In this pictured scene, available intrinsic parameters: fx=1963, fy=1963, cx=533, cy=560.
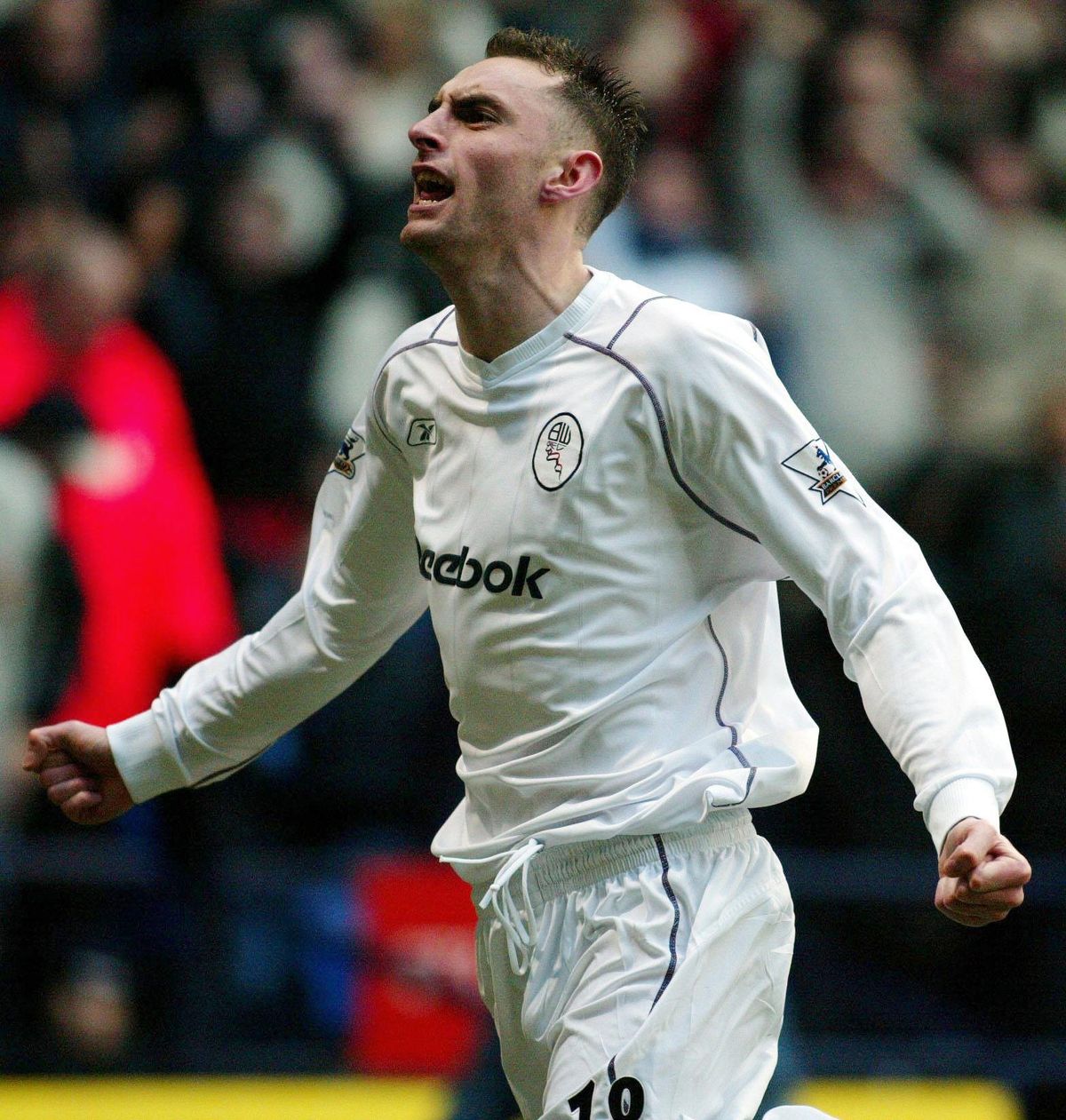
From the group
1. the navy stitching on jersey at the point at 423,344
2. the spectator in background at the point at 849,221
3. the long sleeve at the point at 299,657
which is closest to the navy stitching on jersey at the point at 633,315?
the navy stitching on jersey at the point at 423,344

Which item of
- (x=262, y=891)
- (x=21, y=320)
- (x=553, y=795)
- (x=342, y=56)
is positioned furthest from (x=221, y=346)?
(x=553, y=795)

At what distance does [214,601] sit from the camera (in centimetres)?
677

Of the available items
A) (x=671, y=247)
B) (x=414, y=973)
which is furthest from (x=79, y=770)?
(x=671, y=247)

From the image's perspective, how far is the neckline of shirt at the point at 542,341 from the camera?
3422 mm

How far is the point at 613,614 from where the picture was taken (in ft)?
10.9

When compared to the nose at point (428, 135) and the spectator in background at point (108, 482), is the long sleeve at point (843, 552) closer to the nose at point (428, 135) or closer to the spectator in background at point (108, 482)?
the nose at point (428, 135)

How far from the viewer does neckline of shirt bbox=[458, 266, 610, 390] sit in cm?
342

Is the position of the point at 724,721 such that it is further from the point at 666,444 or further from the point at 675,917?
the point at 666,444

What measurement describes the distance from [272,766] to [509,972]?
359 cm

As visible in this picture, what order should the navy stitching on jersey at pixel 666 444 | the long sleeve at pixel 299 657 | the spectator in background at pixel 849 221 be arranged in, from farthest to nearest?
1. the spectator in background at pixel 849 221
2. the long sleeve at pixel 299 657
3. the navy stitching on jersey at pixel 666 444

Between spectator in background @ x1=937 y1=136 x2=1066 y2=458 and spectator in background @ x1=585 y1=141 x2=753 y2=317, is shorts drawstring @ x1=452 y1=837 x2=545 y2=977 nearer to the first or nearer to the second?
spectator in background @ x1=585 y1=141 x2=753 y2=317

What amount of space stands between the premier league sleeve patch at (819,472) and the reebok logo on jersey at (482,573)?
1.50ft

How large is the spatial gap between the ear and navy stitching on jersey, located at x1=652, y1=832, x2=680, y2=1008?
1144mm

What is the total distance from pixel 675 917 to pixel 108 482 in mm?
3983
